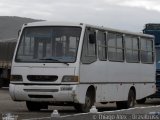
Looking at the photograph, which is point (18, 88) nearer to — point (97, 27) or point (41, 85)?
point (41, 85)

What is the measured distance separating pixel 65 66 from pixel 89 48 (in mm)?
1158

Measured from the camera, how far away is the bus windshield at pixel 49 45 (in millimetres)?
18578

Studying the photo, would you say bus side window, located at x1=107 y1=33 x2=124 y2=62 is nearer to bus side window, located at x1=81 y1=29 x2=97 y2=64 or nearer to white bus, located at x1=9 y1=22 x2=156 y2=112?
white bus, located at x1=9 y1=22 x2=156 y2=112

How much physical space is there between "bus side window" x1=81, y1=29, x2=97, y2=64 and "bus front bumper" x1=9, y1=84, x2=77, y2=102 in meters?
1.13

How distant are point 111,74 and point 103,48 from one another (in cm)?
113

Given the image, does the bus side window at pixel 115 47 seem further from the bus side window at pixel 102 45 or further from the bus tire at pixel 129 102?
the bus tire at pixel 129 102

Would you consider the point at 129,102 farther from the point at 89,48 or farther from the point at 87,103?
the point at 89,48

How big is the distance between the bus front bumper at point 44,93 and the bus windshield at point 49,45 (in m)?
0.85

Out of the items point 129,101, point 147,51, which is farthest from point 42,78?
point 147,51


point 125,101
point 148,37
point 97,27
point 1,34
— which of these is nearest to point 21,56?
point 97,27

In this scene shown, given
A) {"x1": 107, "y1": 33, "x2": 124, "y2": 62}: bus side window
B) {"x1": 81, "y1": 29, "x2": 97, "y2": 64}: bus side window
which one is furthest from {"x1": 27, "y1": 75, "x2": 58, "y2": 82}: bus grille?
{"x1": 107, "y1": 33, "x2": 124, "y2": 62}: bus side window

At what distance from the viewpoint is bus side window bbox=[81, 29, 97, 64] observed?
735 inches

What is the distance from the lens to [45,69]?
60.6 ft

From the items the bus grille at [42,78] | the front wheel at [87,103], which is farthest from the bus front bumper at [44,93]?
the front wheel at [87,103]
